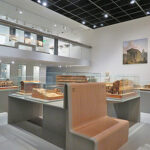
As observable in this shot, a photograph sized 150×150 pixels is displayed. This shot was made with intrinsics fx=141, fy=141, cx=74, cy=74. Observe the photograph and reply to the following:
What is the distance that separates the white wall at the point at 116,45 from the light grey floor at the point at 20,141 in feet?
20.8

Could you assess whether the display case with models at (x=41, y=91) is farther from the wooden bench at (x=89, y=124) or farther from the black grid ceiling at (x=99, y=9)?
the black grid ceiling at (x=99, y=9)

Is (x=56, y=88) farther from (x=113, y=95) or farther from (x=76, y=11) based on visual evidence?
(x=76, y=11)

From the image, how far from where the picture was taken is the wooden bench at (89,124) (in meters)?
1.75

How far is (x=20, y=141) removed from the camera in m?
2.54

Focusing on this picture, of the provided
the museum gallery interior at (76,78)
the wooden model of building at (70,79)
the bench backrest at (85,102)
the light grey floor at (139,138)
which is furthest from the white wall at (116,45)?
the bench backrest at (85,102)

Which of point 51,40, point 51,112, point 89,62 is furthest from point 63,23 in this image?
point 51,112

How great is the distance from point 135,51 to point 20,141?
6945mm

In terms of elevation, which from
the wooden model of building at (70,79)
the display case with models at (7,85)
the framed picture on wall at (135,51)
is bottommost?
the display case with models at (7,85)

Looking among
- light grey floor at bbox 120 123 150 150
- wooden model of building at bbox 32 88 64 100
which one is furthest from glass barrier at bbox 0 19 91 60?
light grey floor at bbox 120 123 150 150

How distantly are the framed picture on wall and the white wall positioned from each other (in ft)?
0.67

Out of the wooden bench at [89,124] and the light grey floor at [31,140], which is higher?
the wooden bench at [89,124]

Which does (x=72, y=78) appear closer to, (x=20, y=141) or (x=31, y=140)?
(x=31, y=140)

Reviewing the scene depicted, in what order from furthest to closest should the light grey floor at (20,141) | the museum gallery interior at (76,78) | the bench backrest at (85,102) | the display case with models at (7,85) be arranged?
the display case with models at (7,85)
the light grey floor at (20,141)
the museum gallery interior at (76,78)
the bench backrest at (85,102)

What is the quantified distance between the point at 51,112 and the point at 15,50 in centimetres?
410
